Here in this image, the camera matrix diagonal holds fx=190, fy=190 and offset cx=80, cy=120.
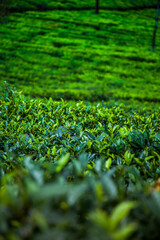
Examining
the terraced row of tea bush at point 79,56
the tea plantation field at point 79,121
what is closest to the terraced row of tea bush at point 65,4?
the tea plantation field at point 79,121

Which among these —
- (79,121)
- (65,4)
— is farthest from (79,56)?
(65,4)

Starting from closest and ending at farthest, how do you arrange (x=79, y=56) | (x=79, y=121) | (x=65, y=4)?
1. (x=79, y=121)
2. (x=79, y=56)
3. (x=65, y=4)

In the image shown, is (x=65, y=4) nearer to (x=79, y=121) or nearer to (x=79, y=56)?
(x=79, y=56)

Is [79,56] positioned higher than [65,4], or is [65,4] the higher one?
[65,4]

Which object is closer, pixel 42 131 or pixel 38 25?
pixel 42 131

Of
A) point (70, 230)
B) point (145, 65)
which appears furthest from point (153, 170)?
point (145, 65)

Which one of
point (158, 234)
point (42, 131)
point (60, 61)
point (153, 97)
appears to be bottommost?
point (153, 97)

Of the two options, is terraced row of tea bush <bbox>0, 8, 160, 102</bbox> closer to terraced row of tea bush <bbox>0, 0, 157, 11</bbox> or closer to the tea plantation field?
the tea plantation field

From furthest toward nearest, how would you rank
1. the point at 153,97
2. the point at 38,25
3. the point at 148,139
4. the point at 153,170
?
the point at 38,25, the point at 153,97, the point at 148,139, the point at 153,170

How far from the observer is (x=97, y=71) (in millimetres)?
14516

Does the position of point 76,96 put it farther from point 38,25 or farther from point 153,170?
point 38,25

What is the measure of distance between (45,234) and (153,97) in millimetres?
11627

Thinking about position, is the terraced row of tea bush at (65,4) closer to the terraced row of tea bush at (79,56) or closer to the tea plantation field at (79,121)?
the tea plantation field at (79,121)

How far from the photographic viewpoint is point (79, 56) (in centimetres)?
1656
